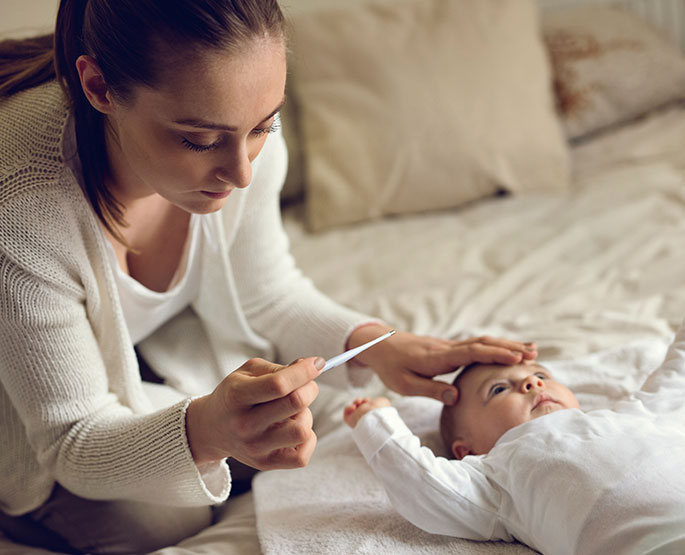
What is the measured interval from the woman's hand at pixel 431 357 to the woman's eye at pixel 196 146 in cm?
46

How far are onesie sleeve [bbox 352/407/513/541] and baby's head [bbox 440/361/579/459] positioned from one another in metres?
0.08

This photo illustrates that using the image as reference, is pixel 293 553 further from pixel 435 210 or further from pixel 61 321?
pixel 435 210

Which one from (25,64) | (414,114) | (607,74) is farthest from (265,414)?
(607,74)

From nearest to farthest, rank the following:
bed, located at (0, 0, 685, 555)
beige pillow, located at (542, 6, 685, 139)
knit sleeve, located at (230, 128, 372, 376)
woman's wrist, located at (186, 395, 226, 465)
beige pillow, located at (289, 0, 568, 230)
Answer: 1. woman's wrist, located at (186, 395, 226, 465)
2. knit sleeve, located at (230, 128, 372, 376)
3. bed, located at (0, 0, 685, 555)
4. beige pillow, located at (289, 0, 568, 230)
5. beige pillow, located at (542, 6, 685, 139)

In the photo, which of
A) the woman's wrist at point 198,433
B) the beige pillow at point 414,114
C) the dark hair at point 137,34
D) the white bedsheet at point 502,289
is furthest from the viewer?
the beige pillow at point 414,114

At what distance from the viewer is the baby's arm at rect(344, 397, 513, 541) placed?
0.95 m

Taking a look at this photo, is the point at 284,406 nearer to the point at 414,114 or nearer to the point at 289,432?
the point at 289,432

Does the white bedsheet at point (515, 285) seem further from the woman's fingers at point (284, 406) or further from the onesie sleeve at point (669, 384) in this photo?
the woman's fingers at point (284, 406)

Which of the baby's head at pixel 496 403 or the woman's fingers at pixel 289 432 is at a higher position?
the woman's fingers at pixel 289 432

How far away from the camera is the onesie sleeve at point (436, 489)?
3.12 ft

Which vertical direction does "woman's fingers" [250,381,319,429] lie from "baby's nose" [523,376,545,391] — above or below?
above

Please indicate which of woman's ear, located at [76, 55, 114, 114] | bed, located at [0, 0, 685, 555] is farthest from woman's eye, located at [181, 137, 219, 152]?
bed, located at [0, 0, 685, 555]

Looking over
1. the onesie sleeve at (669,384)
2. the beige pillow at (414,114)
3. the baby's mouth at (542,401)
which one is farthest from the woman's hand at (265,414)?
the beige pillow at (414,114)

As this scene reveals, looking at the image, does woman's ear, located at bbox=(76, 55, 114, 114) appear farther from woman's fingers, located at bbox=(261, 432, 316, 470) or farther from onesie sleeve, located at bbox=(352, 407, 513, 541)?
onesie sleeve, located at bbox=(352, 407, 513, 541)
